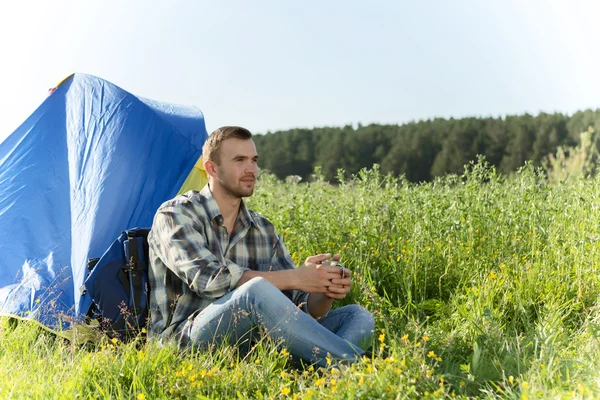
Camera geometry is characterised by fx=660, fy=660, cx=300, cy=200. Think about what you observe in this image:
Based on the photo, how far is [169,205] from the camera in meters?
3.28

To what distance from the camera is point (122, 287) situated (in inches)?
133

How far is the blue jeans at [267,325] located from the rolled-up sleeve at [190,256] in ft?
0.28

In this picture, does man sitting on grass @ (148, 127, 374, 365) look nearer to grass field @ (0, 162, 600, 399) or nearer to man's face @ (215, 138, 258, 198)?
man's face @ (215, 138, 258, 198)

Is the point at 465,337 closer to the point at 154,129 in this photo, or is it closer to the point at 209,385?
the point at 209,385

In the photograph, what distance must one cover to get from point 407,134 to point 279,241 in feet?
68.5

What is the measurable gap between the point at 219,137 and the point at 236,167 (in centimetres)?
19

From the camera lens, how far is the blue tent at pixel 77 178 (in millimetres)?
3969

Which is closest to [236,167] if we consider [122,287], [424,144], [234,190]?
[234,190]

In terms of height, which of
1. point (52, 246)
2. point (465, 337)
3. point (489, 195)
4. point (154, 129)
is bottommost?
point (465, 337)

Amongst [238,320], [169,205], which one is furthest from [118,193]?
[238,320]

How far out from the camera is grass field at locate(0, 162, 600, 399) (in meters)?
2.59

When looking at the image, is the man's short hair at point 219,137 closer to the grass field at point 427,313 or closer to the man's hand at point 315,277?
the man's hand at point 315,277

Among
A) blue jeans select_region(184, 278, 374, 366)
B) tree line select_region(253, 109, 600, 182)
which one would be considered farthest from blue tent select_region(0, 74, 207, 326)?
tree line select_region(253, 109, 600, 182)

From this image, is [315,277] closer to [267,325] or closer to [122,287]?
[267,325]
